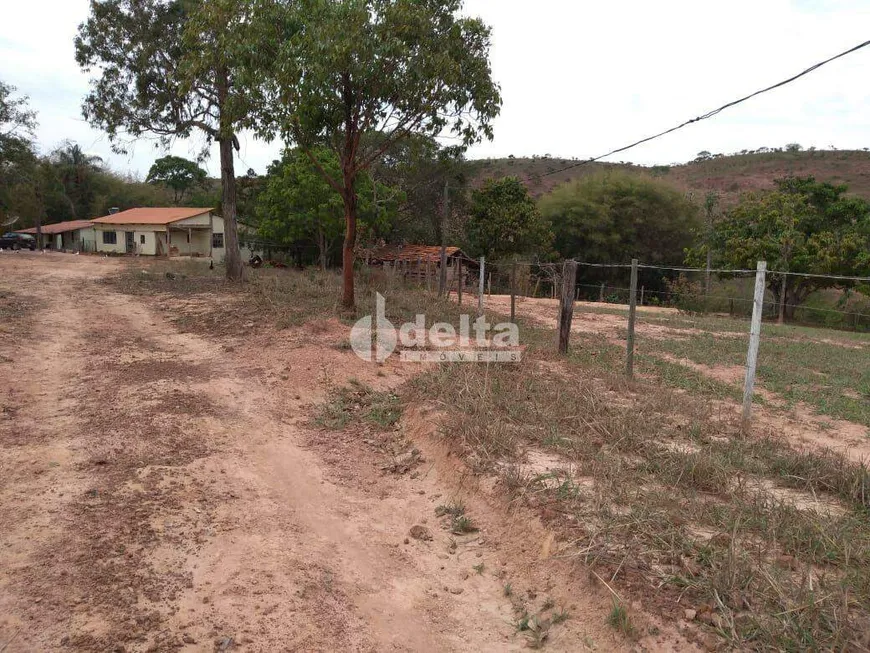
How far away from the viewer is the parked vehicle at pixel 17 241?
38.9 m

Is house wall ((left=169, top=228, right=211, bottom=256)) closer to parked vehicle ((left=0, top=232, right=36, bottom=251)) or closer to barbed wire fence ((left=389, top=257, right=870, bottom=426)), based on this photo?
parked vehicle ((left=0, top=232, right=36, bottom=251))

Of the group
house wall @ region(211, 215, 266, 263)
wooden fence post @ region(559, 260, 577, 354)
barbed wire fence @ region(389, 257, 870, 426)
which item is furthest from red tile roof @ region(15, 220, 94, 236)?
wooden fence post @ region(559, 260, 577, 354)

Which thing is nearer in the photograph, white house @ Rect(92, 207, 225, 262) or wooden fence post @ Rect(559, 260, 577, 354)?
wooden fence post @ Rect(559, 260, 577, 354)

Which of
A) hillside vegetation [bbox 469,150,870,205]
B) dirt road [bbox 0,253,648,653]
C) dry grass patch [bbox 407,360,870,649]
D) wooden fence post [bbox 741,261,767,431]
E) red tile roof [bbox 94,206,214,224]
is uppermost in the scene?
A: hillside vegetation [bbox 469,150,870,205]

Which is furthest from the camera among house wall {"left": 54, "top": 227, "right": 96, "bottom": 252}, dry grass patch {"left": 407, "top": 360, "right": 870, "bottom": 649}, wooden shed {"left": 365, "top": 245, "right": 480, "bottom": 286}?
house wall {"left": 54, "top": 227, "right": 96, "bottom": 252}

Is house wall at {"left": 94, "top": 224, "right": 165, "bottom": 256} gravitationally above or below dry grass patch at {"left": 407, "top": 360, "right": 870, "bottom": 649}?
above

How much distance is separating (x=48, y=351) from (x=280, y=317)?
3.72 meters

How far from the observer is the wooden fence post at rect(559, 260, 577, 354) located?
9.31 metres

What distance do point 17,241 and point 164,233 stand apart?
10.7 m

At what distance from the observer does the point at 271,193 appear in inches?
1149

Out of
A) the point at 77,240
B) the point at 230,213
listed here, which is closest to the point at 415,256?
the point at 230,213

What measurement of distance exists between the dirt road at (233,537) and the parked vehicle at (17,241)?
3836 cm

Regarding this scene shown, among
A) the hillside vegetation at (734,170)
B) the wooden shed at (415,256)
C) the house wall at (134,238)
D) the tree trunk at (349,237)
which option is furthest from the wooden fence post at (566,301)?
the hillside vegetation at (734,170)

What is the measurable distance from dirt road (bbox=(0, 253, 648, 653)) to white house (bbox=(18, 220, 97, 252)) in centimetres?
3815
